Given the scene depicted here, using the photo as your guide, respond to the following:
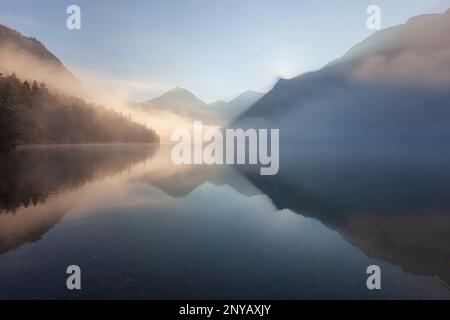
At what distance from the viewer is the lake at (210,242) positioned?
965 inches

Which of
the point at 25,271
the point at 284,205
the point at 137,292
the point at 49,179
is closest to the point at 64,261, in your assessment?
the point at 25,271

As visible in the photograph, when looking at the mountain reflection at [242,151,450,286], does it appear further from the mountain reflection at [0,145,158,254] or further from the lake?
the mountain reflection at [0,145,158,254]

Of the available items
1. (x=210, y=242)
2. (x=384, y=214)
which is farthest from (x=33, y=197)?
(x=384, y=214)

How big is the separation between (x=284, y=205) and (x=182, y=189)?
23944mm

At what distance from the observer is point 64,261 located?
91.2ft

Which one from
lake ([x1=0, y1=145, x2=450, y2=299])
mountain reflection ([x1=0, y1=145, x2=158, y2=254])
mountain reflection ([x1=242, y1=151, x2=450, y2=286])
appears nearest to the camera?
lake ([x1=0, y1=145, x2=450, y2=299])

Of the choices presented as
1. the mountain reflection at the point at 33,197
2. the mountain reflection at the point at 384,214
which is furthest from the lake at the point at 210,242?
the mountain reflection at the point at 384,214

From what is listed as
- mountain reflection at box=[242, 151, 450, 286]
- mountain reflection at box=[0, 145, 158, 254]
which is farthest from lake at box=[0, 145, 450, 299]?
mountain reflection at box=[242, 151, 450, 286]

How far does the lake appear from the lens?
80.4ft

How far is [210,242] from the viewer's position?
36094mm

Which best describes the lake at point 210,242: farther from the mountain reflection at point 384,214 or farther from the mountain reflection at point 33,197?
the mountain reflection at point 384,214

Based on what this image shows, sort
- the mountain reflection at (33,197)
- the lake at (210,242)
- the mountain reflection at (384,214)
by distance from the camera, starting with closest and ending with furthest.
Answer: the lake at (210,242) → the mountain reflection at (33,197) → the mountain reflection at (384,214)

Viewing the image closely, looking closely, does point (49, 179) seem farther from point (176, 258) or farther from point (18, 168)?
point (176, 258)

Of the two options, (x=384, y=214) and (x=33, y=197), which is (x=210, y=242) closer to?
(x=33, y=197)
